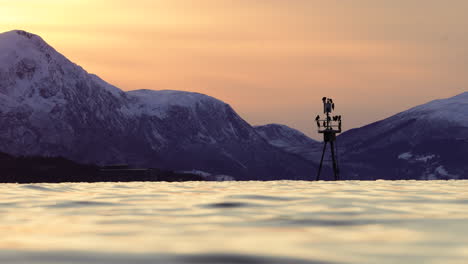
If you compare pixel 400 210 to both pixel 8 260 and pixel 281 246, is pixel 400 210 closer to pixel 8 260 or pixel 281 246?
pixel 281 246

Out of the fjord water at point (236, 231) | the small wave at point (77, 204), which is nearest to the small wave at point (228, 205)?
the fjord water at point (236, 231)

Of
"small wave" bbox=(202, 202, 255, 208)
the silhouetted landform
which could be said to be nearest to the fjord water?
"small wave" bbox=(202, 202, 255, 208)

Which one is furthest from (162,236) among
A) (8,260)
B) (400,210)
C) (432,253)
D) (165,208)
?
(400,210)

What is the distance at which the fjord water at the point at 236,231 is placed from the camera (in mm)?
9359

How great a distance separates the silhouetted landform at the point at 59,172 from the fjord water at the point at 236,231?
91.6 m

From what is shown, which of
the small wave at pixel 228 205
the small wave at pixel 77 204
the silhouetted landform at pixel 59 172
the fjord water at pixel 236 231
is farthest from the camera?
the silhouetted landform at pixel 59 172

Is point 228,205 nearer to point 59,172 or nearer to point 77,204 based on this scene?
point 77,204

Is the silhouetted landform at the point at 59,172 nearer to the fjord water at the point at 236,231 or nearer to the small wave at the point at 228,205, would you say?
the small wave at the point at 228,205

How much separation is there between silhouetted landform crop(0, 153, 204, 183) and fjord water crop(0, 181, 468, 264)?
9161cm

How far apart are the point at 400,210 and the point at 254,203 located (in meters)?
4.16

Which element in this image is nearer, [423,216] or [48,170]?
[423,216]

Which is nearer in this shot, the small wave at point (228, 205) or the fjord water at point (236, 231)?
the fjord water at point (236, 231)

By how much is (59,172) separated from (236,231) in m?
114

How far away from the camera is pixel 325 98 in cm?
8119
